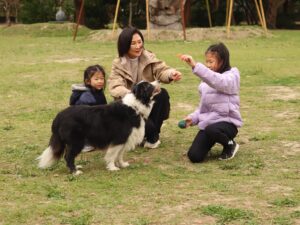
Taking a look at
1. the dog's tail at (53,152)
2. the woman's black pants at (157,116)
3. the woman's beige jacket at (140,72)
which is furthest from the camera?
the woman's black pants at (157,116)

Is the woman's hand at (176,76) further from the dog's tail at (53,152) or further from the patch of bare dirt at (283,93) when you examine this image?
the patch of bare dirt at (283,93)

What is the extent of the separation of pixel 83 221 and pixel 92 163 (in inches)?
74.1

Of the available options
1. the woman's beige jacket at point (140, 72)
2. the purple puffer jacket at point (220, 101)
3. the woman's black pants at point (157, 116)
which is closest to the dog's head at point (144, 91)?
the purple puffer jacket at point (220, 101)

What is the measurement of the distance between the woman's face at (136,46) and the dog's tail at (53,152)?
137cm

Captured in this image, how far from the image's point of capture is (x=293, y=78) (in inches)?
441

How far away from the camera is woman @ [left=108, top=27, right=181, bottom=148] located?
20.2 feet

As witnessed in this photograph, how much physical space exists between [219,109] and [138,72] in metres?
1.06

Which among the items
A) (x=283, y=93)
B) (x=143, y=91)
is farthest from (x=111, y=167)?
(x=283, y=93)

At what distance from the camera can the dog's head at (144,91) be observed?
5.34m

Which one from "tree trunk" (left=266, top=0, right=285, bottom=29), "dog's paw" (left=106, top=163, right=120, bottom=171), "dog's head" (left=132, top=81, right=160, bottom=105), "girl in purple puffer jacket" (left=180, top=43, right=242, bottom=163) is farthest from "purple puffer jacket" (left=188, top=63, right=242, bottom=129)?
"tree trunk" (left=266, top=0, right=285, bottom=29)

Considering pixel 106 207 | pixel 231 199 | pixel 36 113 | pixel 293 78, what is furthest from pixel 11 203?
pixel 293 78

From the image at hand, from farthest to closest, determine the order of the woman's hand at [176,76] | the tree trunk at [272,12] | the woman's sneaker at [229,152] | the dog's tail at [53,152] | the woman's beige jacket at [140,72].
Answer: the tree trunk at [272,12] → the woman's beige jacket at [140,72] → the woman's hand at [176,76] → the woman's sneaker at [229,152] → the dog's tail at [53,152]

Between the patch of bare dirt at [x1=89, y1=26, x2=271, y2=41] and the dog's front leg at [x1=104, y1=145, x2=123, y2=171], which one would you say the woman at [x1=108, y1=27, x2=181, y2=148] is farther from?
the patch of bare dirt at [x1=89, y1=26, x2=271, y2=41]

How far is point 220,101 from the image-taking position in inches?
230
